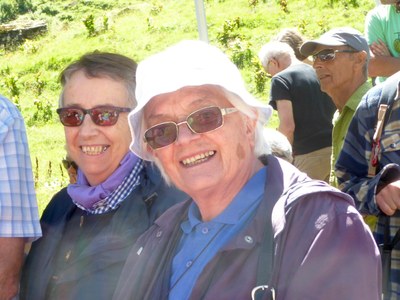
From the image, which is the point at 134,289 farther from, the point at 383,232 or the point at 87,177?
the point at 383,232

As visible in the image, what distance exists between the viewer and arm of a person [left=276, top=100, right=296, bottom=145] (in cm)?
479

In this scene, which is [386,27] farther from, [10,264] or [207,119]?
[10,264]

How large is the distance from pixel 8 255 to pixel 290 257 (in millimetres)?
1413

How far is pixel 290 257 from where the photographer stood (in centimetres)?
142

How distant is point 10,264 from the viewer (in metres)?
2.49

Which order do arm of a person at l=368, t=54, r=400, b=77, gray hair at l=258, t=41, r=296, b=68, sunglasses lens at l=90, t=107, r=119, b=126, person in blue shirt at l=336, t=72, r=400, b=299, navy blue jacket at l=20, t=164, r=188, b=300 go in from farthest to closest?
1. gray hair at l=258, t=41, r=296, b=68
2. arm of a person at l=368, t=54, r=400, b=77
3. sunglasses lens at l=90, t=107, r=119, b=126
4. person in blue shirt at l=336, t=72, r=400, b=299
5. navy blue jacket at l=20, t=164, r=188, b=300

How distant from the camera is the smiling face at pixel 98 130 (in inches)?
98.0

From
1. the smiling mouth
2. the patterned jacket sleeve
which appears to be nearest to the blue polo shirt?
the smiling mouth

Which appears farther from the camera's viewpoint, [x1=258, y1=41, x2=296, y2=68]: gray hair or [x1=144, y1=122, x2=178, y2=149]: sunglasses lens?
[x1=258, y1=41, x2=296, y2=68]: gray hair

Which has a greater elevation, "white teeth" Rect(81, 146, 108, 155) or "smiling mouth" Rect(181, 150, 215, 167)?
"smiling mouth" Rect(181, 150, 215, 167)

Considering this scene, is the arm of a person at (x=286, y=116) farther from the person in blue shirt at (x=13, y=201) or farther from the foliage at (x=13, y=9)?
the foliage at (x=13, y=9)

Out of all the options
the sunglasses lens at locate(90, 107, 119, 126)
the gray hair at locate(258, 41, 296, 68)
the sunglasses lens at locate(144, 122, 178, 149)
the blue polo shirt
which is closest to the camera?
the blue polo shirt

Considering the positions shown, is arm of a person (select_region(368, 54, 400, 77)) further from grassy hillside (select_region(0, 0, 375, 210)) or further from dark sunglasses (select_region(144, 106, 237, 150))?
grassy hillside (select_region(0, 0, 375, 210))

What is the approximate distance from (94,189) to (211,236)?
82 centimetres
